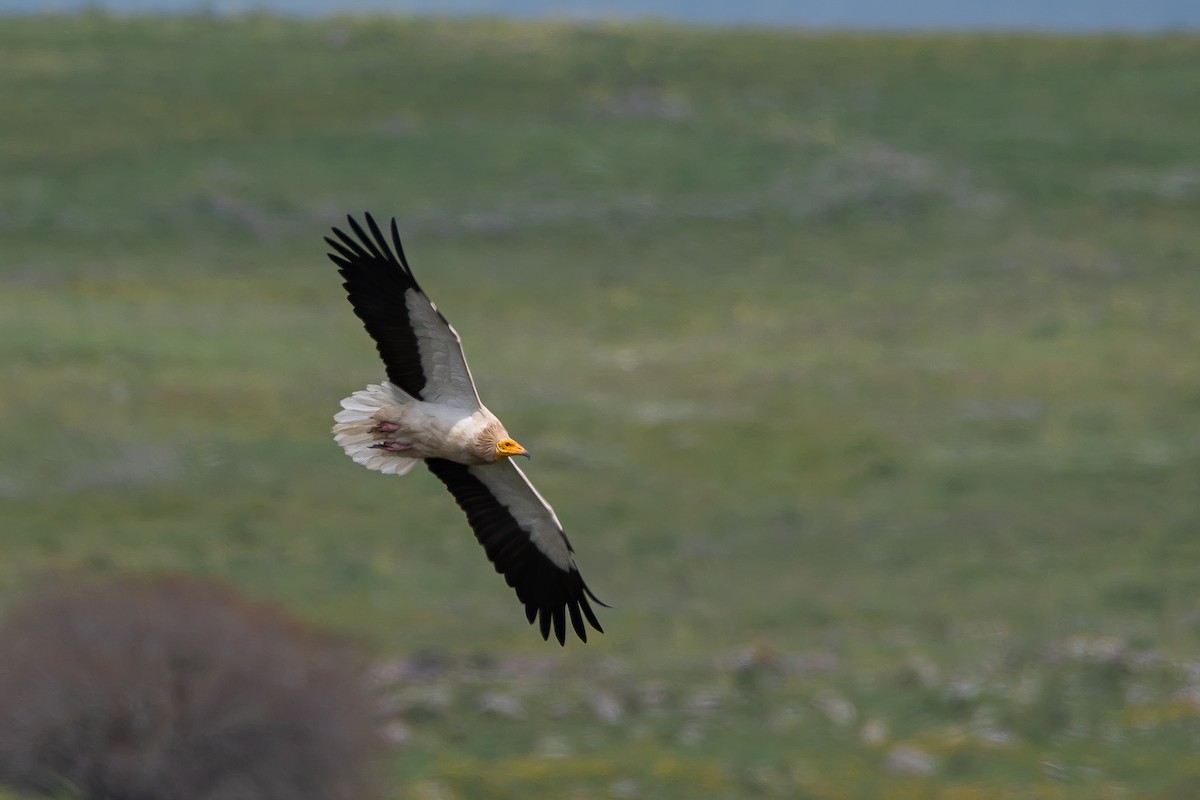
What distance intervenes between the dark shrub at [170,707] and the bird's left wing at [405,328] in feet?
26.4

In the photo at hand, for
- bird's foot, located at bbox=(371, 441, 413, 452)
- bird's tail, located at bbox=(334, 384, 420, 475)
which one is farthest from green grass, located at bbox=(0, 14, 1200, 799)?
bird's foot, located at bbox=(371, 441, 413, 452)

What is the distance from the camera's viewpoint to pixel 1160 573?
94.0 feet

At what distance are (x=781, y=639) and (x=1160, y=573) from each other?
541 centimetres

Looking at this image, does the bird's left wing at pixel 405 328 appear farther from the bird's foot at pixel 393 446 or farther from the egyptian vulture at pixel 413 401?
the bird's foot at pixel 393 446

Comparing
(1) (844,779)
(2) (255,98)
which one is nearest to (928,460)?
(1) (844,779)

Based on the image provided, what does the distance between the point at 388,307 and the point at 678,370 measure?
92.4ft

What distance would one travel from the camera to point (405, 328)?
10.9 meters

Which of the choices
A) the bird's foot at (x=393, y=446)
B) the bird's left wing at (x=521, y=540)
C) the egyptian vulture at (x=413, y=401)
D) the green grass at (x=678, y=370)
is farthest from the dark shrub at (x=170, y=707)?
the bird's foot at (x=393, y=446)

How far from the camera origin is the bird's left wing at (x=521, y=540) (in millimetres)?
11797

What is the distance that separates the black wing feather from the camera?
1086 centimetres

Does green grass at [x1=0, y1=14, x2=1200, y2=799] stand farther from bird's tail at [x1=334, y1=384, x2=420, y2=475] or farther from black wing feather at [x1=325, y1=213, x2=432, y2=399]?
black wing feather at [x1=325, y1=213, x2=432, y2=399]

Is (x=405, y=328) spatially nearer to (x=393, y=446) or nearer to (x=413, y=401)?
(x=413, y=401)

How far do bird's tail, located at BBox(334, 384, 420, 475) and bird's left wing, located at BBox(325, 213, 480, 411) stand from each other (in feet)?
0.36

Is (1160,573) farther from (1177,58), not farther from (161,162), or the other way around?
(1177,58)
